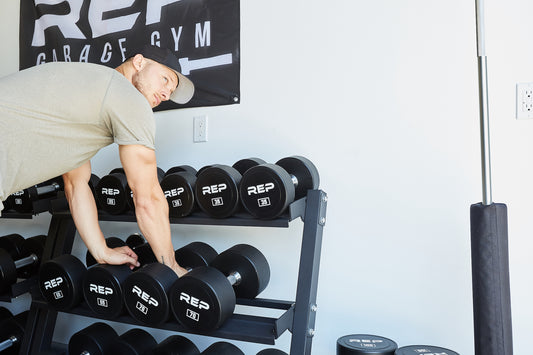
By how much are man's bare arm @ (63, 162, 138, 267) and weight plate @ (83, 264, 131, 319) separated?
5 cm

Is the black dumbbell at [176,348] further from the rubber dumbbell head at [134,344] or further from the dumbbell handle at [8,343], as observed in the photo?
the dumbbell handle at [8,343]

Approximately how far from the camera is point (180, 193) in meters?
1.47

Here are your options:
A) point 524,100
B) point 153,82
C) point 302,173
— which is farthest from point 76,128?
point 524,100

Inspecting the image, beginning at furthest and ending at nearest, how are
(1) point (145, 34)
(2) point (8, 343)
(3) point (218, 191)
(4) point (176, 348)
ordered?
(1) point (145, 34), (2) point (8, 343), (4) point (176, 348), (3) point (218, 191)

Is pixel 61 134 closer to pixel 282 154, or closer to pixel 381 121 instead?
pixel 282 154

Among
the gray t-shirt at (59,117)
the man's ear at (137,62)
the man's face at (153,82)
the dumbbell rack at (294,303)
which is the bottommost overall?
the dumbbell rack at (294,303)

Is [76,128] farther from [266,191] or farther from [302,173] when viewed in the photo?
[302,173]

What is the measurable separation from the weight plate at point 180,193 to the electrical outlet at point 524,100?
114 cm

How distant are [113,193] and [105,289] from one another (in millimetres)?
398

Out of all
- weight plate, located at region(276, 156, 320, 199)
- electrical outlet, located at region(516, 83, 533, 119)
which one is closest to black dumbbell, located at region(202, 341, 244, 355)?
weight plate, located at region(276, 156, 320, 199)

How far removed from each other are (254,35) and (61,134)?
94 centimetres

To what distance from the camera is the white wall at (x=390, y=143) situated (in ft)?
4.52

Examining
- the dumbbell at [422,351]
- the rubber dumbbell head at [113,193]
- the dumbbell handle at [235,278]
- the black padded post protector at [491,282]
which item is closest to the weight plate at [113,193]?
the rubber dumbbell head at [113,193]

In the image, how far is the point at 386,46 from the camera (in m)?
1.53
